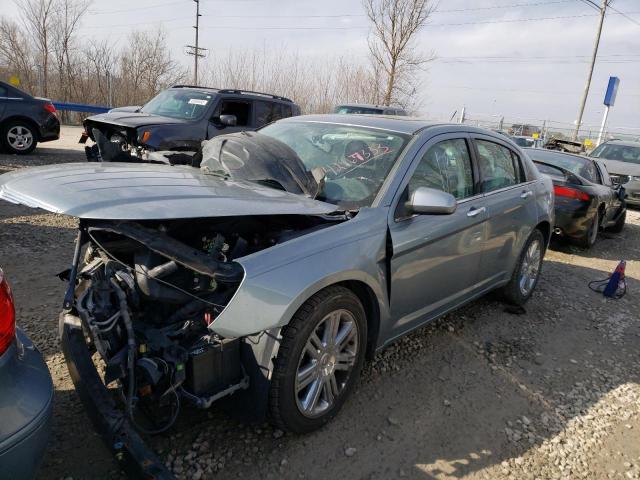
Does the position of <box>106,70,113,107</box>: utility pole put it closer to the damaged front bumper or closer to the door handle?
the door handle

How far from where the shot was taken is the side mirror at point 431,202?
2.81 metres

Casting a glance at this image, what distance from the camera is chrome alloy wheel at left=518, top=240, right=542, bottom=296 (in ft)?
15.3

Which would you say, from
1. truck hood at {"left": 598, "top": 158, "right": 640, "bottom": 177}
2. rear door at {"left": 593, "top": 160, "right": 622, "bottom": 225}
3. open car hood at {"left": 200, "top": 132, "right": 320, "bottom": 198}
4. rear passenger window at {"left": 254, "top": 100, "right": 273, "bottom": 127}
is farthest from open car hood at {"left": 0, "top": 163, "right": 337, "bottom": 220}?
truck hood at {"left": 598, "top": 158, "right": 640, "bottom": 177}

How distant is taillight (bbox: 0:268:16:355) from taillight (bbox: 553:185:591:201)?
723 cm

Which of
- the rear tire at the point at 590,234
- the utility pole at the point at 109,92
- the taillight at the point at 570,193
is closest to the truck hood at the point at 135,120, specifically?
the taillight at the point at 570,193

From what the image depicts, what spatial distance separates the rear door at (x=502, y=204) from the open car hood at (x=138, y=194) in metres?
1.82

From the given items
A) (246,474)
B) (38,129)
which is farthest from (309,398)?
(38,129)

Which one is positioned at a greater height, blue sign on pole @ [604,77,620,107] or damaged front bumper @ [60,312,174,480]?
blue sign on pole @ [604,77,620,107]

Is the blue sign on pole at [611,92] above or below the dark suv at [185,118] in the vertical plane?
above

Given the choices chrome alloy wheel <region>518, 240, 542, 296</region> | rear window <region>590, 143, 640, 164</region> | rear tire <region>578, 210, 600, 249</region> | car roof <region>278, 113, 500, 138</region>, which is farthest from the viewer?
rear window <region>590, 143, 640, 164</region>

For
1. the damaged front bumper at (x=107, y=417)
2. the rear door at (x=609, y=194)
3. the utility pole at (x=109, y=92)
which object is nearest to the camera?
the damaged front bumper at (x=107, y=417)

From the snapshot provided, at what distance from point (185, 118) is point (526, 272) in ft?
20.8

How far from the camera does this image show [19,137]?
10242 millimetres

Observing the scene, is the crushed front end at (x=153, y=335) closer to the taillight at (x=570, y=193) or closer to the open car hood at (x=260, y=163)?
the open car hood at (x=260, y=163)
